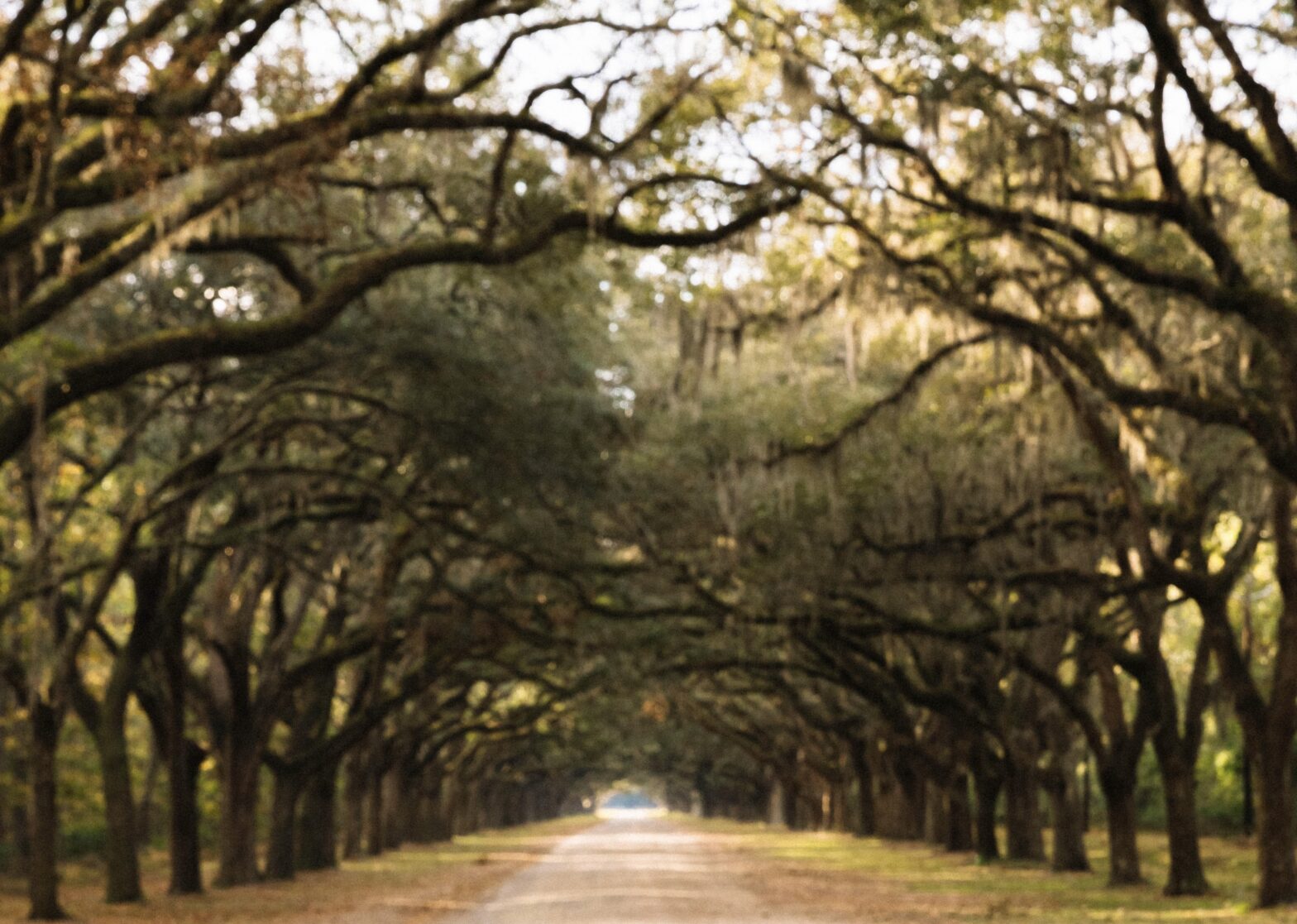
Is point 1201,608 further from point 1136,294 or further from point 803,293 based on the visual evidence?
point 803,293

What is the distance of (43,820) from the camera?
21.0 metres

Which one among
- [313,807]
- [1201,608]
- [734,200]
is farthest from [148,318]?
[313,807]

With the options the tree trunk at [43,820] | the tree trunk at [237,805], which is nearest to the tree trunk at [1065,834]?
the tree trunk at [237,805]

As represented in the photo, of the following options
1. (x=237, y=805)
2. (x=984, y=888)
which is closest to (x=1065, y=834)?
(x=984, y=888)

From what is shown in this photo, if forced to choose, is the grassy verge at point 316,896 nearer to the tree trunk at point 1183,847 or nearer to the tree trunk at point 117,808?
the tree trunk at point 117,808

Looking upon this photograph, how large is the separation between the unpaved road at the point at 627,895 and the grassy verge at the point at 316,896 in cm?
74

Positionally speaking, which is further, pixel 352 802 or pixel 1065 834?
pixel 352 802

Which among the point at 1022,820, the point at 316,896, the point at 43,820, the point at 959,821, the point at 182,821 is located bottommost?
the point at 316,896

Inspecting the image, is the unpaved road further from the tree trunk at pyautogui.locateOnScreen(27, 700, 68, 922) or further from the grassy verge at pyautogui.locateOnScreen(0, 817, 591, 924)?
the tree trunk at pyautogui.locateOnScreen(27, 700, 68, 922)

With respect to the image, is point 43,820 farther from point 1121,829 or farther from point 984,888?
point 1121,829

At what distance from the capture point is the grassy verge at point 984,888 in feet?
65.9

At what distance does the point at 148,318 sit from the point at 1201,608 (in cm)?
1200

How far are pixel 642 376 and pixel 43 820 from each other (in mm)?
9486

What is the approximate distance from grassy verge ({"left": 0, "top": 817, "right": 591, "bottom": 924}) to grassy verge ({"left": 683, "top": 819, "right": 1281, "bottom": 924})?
4.93 meters
